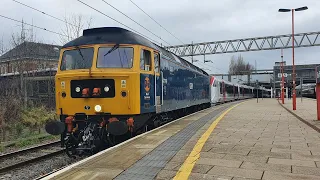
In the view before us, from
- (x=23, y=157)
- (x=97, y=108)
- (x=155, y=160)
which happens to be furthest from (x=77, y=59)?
(x=155, y=160)

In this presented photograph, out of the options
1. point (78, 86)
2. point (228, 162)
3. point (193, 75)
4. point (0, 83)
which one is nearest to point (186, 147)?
point (228, 162)

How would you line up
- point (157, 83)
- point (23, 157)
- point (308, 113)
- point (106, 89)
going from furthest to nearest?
point (308, 113) → point (157, 83) → point (23, 157) → point (106, 89)

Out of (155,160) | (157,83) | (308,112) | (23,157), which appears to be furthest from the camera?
(308,112)

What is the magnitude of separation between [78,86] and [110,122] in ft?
4.91

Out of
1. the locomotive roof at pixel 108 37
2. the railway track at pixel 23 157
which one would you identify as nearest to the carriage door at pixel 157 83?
the locomotive roof at pixel 108 37

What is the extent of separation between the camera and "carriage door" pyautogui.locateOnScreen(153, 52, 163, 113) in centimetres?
1054

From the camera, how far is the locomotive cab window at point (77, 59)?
930 centimetres

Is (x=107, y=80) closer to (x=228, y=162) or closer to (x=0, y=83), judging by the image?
(x=228, y=162)

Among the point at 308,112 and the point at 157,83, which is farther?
the point at 308,112

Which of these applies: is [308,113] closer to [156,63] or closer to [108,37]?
[156,63]

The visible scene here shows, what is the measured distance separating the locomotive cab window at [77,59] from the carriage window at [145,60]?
1.45m

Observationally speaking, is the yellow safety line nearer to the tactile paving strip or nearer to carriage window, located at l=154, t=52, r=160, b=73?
the tactile paving strip

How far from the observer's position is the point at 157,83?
1067 centimetres

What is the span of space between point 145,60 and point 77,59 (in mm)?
2000
